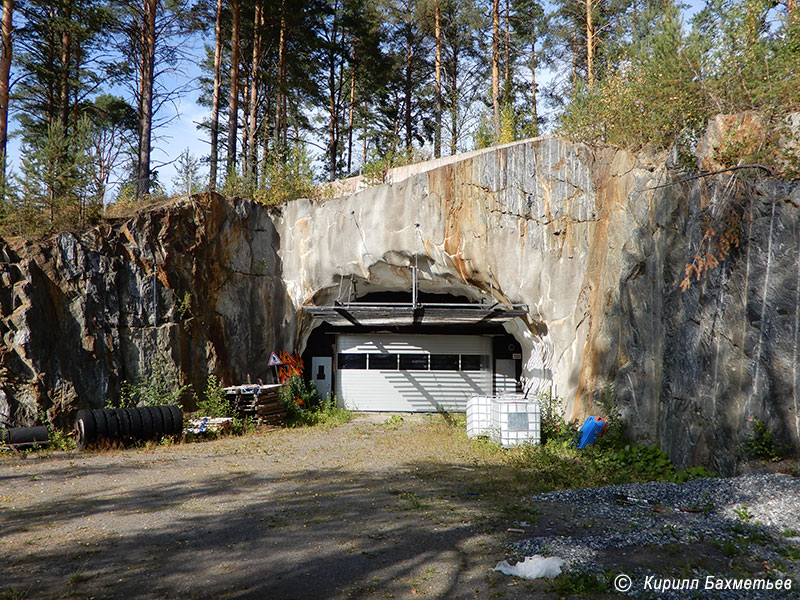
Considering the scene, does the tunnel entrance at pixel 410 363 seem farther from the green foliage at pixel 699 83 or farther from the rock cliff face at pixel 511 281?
the green foliage at pixel 699 83

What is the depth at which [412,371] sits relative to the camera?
17422 mm

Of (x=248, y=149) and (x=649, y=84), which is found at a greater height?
(x=248, y=149)

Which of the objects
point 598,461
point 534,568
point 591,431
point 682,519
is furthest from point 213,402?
point 682,519

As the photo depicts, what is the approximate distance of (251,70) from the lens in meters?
19.7

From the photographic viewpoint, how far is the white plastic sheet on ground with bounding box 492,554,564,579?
4629 millimetres

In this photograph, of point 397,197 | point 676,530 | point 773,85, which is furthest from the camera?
point 397,197

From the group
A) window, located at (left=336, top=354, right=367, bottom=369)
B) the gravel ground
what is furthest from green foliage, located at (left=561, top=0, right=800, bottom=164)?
window, located at (left=336, top=354, right=367, bottom=369)

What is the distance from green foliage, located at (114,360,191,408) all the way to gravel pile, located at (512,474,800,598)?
9.06 meters

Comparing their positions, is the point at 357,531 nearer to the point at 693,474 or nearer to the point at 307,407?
the point at 693,474

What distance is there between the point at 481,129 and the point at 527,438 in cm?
1201

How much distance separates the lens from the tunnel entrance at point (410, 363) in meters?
17.2

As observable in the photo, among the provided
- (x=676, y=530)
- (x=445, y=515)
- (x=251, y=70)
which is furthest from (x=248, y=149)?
(x=676, y=530)

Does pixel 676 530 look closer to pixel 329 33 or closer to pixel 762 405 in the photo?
pixel 762 405

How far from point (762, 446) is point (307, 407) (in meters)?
11.9
